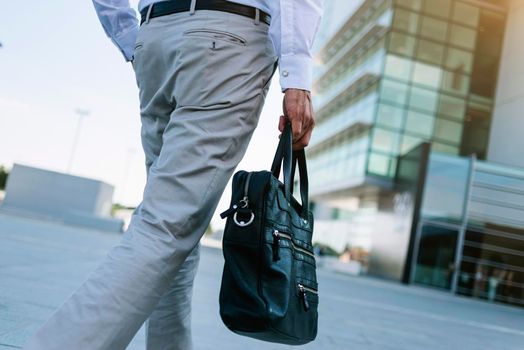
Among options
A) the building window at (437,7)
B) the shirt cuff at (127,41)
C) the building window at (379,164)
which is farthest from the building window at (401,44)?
the shirt cuff at (127,41)

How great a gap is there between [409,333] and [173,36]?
4.15 m

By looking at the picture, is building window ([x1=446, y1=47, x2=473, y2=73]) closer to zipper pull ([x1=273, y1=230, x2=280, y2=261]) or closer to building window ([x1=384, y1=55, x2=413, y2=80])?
building window ([x1=384, y1=55, x2=413, y2=80])

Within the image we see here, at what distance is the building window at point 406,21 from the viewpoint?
91.8 feet

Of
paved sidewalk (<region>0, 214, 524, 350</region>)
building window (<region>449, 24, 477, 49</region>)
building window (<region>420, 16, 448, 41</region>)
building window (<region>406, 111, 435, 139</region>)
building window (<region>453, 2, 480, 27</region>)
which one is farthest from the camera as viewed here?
building window (<region>453, 2, 480, 27</region>)

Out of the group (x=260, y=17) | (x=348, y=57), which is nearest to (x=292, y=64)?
(x=260, y=17)

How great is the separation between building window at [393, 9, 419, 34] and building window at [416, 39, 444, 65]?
0.80m

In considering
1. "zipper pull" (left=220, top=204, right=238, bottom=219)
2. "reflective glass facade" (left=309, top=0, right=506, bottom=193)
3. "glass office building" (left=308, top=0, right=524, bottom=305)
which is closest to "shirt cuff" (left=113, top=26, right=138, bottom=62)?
"zipper pull" (left=220, top=204, right=238, bottom=219)

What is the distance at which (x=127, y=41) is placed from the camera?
6.82 feet

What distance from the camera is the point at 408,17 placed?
2802 centimetres

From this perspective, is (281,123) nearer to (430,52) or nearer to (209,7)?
(209,7)

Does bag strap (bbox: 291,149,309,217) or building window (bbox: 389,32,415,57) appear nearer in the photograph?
bag strap (bbox: 291,149,309,217)

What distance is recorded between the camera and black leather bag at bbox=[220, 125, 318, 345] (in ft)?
4.85

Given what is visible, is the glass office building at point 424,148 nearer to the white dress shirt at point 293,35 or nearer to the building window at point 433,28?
the building window at point 433,28

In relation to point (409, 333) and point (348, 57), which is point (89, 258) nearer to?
point (409, 333)
